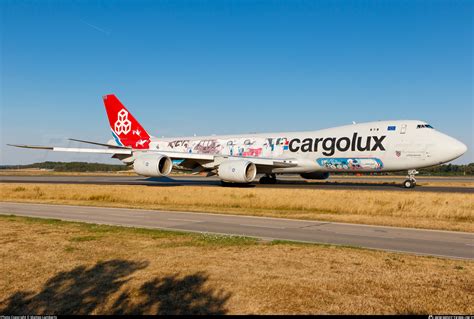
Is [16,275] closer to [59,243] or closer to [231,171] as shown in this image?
[59,243]

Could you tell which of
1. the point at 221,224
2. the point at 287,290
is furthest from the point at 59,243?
the point at 287,290

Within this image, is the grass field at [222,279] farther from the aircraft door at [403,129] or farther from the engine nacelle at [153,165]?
the engine nacelle at [153,165]

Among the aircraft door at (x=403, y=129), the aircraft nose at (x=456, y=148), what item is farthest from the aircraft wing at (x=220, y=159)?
the aircraft nose at (x=456, y=148)

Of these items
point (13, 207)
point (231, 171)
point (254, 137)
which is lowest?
point (13, 207)

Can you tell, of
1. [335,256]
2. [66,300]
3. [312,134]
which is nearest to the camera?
[66,300]

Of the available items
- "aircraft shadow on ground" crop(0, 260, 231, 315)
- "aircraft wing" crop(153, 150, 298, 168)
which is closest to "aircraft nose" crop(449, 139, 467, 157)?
"aircraft wing" crop(153, 150, 298, 168)

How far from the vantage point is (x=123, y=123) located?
47.9 metres

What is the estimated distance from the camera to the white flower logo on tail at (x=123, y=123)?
4775 cm

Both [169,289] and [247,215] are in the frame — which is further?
[247,215]

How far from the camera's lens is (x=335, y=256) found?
10.7 meters

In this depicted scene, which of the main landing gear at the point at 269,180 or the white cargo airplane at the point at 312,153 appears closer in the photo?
the white cargo airplane at the point at 312,153

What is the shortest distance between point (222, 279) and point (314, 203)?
644 inches

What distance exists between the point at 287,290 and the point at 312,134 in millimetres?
31118

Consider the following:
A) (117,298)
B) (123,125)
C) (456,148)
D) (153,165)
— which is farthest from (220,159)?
(117,298)
